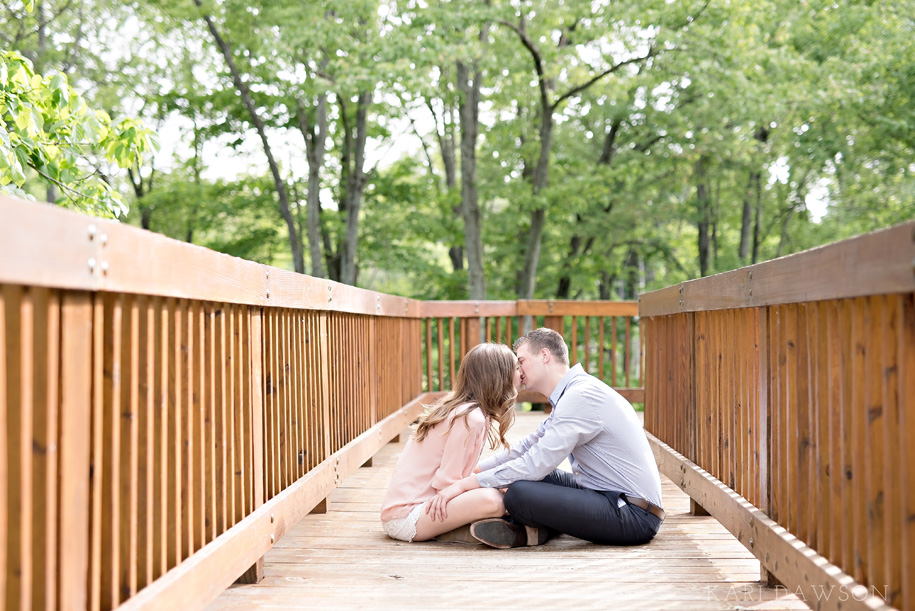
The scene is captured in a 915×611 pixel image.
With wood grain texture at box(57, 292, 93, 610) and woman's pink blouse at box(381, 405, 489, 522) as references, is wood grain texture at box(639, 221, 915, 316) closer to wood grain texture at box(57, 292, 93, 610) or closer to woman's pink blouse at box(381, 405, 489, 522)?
woman's pink blouse at box(381, 405, 489, 522)

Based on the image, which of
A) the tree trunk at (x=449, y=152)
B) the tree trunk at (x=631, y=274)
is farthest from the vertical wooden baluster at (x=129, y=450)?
the tree trunk at (x=631, y=274)

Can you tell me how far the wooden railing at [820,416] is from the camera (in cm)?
178

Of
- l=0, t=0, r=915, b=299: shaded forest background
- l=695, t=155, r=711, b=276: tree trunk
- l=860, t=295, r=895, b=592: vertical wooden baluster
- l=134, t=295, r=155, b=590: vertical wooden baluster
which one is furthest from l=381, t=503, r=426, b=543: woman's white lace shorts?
l=695, t=155, r=711, b=276: tree trunk

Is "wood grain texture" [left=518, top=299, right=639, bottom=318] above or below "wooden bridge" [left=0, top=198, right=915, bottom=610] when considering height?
above

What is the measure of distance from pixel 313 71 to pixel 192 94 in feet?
8.71

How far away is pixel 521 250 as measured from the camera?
15.5m

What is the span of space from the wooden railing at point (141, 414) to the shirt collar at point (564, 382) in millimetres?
1141

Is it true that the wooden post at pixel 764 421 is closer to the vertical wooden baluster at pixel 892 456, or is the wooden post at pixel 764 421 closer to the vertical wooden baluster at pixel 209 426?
the vertical wooden baluster at pixel 892 456

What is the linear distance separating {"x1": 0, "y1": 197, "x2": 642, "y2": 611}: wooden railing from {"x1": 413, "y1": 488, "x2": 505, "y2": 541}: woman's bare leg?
559mm

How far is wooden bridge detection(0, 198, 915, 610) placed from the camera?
5.22ft

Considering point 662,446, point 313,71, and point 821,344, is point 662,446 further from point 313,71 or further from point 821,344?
point 313,71

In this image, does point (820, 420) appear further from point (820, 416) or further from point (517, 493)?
point (517, 493)

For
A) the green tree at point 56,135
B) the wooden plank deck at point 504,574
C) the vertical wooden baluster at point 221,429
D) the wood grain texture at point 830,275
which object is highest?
the green tree at point 56,135

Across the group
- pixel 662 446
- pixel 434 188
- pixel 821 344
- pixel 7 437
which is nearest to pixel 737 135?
pixel 434 188
